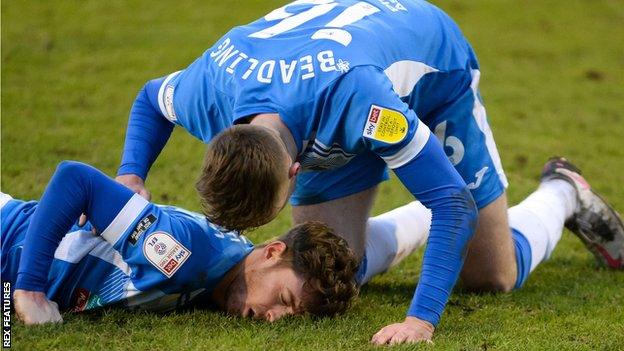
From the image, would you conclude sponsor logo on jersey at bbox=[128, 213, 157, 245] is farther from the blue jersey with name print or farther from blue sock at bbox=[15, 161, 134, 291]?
the blue jersey with name print

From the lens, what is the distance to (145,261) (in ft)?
14.6

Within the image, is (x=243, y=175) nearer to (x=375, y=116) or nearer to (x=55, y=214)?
(x=375, y=116)

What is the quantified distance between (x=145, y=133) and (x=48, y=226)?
36.5 inches

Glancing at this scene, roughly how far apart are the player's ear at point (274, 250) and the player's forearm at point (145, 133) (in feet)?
A: 2.45

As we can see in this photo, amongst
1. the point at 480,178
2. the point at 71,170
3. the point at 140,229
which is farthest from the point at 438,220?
the point at 71,170

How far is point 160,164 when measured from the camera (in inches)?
326

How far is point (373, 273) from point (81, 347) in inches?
76.0

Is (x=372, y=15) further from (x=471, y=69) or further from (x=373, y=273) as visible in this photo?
(x=373, y=273)

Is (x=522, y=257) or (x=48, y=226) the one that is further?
(x=522, y=257)

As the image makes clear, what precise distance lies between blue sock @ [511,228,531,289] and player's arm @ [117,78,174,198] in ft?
6.44

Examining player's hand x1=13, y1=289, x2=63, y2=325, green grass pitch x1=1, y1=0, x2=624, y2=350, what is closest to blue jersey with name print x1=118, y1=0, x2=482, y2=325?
green grass pitch x1=1, y1=0, x2=624, y2=350

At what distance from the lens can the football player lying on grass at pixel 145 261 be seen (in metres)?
4.29

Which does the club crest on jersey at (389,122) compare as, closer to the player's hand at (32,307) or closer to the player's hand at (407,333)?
the player's hand at (407,333)

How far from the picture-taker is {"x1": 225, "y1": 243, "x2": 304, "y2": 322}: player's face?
4.50 m
